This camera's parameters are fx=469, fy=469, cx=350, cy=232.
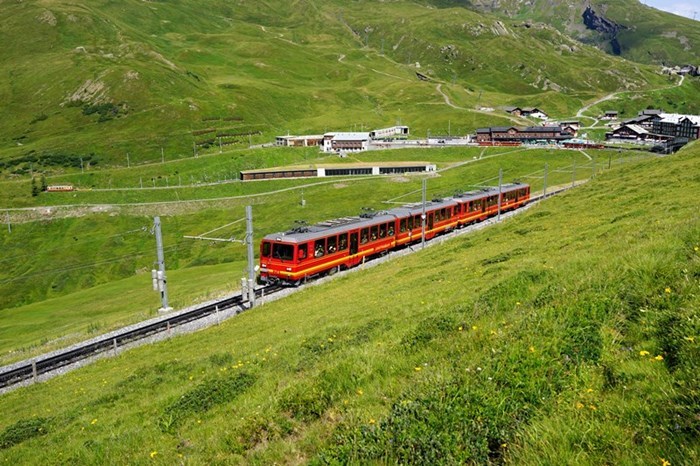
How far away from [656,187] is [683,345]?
35707mm

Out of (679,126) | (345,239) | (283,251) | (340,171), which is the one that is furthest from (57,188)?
(679,126)

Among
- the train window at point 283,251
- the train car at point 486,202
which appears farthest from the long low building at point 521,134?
the train window at point 283,251

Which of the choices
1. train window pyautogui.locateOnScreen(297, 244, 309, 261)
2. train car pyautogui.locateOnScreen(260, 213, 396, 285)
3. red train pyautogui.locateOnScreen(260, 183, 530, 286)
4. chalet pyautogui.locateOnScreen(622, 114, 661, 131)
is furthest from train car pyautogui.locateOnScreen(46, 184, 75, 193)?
chalet pyautogui.locateOnScreen(622, 114, 661, 131)

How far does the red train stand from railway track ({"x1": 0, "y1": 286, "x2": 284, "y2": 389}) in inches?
181

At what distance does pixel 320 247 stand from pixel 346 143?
13527cm

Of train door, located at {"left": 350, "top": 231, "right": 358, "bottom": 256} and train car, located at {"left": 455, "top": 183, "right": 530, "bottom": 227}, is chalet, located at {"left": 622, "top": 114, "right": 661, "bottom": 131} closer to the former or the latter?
train car, located at {"left": 455, "top": 183, "right": 530, "bottom": 227}

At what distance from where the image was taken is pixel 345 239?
4150cm

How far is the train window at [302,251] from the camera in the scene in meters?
37.2

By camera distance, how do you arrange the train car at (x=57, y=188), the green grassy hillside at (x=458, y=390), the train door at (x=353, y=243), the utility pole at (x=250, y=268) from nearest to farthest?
the green grassy hillside at (x=458, y=390) → the utility pole at (x=250, y=268) → the train door at (x=353, y=243) → the train car at (x=57, y=188)

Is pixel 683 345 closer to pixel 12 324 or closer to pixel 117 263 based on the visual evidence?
pixel 12 324

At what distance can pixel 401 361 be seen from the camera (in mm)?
10156

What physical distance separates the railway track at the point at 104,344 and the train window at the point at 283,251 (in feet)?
15.4

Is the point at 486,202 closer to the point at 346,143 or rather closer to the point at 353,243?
the point at 353,243

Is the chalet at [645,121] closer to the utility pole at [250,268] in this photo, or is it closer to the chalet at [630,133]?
the chalet at [630,133]
